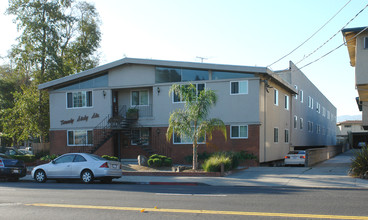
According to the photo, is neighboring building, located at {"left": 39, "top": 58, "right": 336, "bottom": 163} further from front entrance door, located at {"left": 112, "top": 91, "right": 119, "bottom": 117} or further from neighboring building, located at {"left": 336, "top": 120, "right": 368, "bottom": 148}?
neighboring building, located at {"left": 336, "top": 120, "right": 368, "bottom": 148}

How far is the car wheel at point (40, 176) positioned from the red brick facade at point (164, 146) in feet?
31.0

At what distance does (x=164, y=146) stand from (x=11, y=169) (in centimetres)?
1030

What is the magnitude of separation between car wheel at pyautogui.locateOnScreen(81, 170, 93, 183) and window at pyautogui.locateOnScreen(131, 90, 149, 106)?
11.4 metres

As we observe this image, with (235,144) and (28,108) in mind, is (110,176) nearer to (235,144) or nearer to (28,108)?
(235,144)

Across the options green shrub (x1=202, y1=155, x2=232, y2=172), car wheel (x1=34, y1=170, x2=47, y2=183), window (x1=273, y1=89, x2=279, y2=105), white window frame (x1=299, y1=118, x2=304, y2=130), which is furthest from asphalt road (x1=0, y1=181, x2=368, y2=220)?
white window frame (x1=299, y1=118, x2=304, y2=130)

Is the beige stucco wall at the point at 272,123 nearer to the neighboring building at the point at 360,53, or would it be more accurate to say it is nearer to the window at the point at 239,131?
the window at the point at 239,131

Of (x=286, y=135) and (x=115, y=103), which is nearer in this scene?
(x=115, y=103)

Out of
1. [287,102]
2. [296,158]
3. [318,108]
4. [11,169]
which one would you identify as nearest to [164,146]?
[296,158]

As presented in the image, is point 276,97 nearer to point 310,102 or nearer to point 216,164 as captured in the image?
point 216,164

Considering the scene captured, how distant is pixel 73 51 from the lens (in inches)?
1531

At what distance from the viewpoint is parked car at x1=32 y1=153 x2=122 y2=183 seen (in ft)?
54.7

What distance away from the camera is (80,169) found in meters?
17.0

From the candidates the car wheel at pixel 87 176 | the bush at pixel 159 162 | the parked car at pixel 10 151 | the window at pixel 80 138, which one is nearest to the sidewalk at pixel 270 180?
the car wheel at pixel 87 176

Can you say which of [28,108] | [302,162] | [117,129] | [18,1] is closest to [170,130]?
[117,129]
